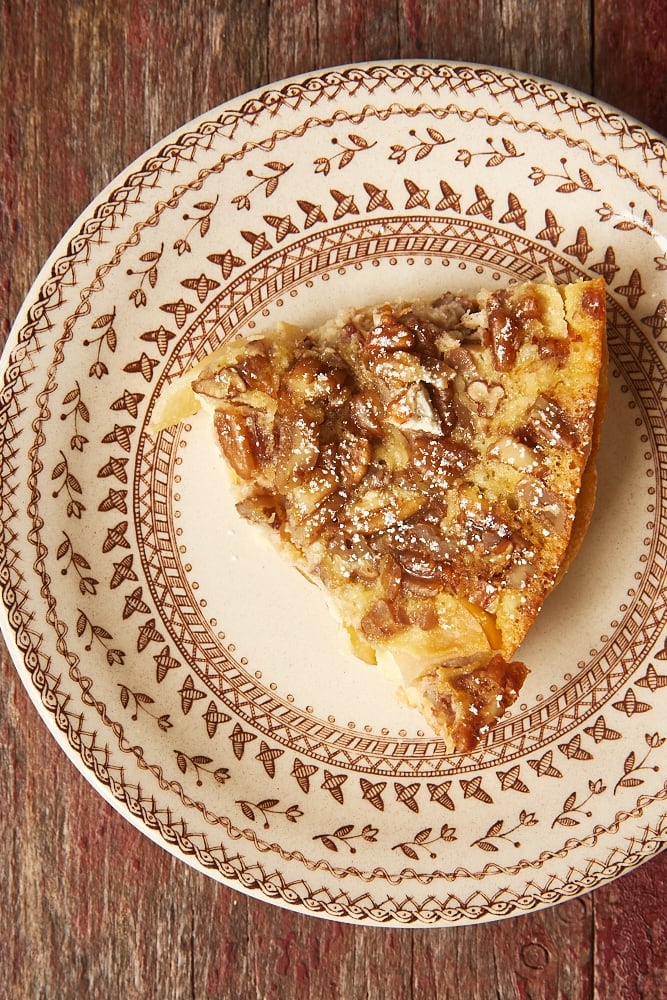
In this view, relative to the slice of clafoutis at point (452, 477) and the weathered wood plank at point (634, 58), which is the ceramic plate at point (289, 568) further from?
the slice of clafoutis at point (452, 477)

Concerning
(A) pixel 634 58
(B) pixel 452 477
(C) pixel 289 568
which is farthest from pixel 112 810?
(A) pixel 634 58

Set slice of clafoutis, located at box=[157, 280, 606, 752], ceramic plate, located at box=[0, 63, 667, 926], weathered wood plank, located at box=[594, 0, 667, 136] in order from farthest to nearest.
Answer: weathered wood plank, located at box=[594, 0, 667, 136]
ceramic plate, located at box=[0, 63, 667, 926]
slice of clafoutis, located at box=[157, 280, 606, 752]

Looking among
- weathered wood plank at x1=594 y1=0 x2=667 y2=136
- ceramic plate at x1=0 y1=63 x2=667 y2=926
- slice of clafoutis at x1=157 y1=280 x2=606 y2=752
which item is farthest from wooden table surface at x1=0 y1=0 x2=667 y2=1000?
slice of clafoutis at x1=157 y1=280 x2=606 y2=752

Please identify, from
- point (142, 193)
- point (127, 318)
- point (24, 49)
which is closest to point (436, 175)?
point (142, 193)

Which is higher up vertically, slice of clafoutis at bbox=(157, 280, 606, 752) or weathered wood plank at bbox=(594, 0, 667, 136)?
weathered wood plank at bbox=(594, 0, 667, 136)

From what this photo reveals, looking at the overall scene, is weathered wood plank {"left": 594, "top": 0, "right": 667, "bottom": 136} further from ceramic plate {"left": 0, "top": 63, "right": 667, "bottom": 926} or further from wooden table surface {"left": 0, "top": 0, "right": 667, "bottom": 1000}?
ceramic plate {"left": 0, "top": 63, "right": 667, "bottom": 926}

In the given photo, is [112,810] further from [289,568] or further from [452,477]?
[452,477]
